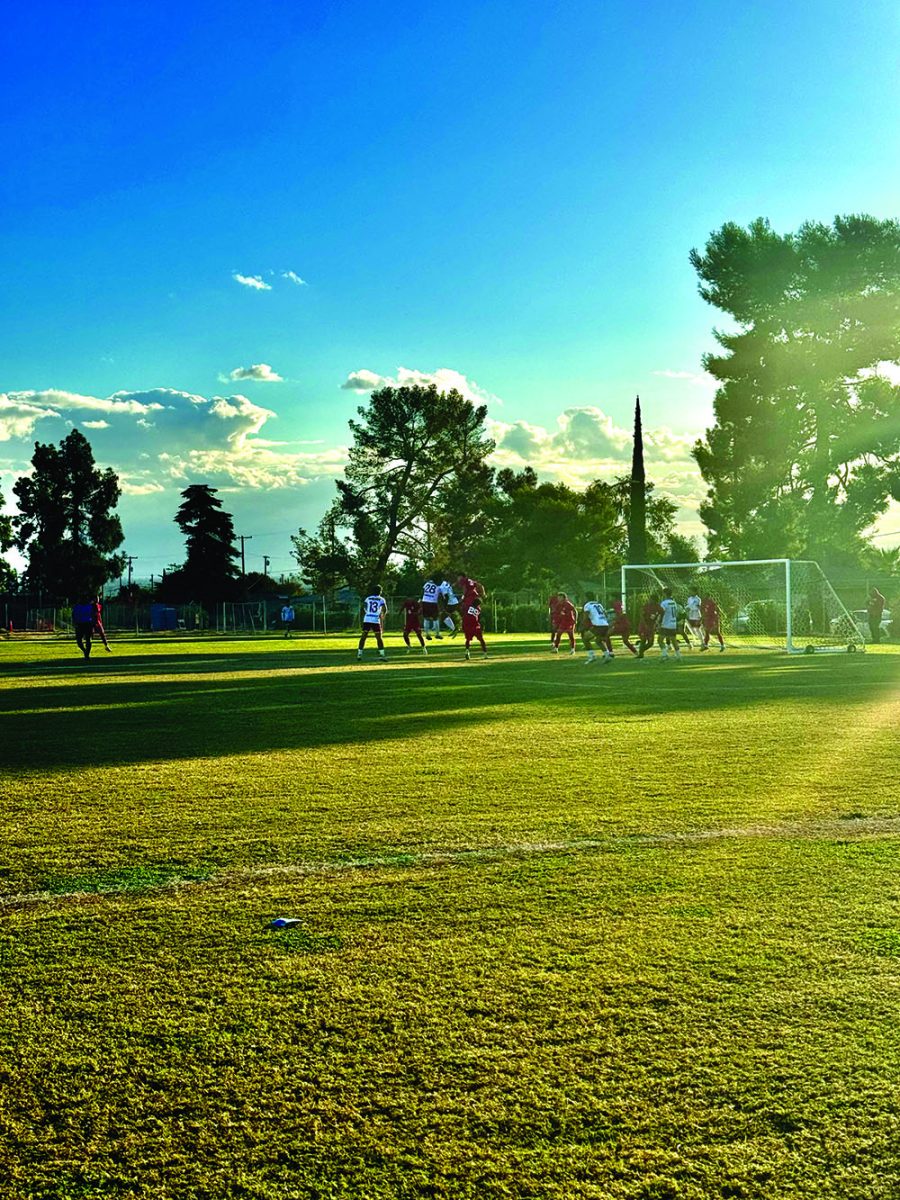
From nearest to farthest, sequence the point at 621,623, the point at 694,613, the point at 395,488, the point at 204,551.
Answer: the point at 621,623 → the point at 694,613 → the point at 395,488 → the point at 204,551

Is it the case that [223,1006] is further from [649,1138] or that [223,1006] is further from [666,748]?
[666,748]

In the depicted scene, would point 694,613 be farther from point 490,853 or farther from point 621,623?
point 490,853

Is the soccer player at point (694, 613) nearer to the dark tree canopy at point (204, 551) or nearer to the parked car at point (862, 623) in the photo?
the parked car at point (862, 623)

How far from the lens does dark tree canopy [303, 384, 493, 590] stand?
72.1 m

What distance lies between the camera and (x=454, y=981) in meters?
3.88

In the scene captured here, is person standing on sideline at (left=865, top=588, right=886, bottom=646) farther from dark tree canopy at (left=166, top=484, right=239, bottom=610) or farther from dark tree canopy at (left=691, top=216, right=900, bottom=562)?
dark tree canopy at (left=166, top=484, right=239, bottom=610)

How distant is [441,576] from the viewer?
74312mm

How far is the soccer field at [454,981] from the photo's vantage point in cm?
269

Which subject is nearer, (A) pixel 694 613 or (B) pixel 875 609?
(A) pixel 694 613

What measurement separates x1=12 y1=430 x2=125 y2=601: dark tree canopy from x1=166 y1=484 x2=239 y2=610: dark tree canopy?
63.7ft

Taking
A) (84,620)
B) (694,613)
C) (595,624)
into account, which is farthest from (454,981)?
(694,613)

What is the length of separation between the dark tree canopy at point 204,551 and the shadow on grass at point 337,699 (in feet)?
243

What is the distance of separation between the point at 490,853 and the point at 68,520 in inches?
3130

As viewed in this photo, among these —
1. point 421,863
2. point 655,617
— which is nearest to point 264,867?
point 421,863
